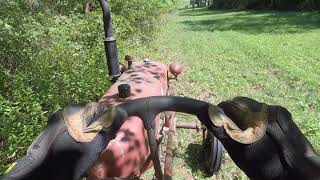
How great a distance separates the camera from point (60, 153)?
5.20 ft

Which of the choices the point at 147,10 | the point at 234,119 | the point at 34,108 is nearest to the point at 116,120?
the point at 234,119

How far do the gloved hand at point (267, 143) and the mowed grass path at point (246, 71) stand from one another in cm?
345

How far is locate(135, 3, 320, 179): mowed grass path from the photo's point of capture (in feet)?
20.0

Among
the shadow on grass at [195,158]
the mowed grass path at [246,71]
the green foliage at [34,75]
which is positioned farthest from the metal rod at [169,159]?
the green foliage at [34,75]

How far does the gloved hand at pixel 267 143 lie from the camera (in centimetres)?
152

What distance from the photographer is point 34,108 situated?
4676 mm

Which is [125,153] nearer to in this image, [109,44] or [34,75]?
[109,44]

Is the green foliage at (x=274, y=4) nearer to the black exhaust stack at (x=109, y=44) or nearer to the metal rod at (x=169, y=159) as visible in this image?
the black exhaust stack at (x=109, y=44)

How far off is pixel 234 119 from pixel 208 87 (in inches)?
289

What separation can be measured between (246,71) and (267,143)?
9.04m

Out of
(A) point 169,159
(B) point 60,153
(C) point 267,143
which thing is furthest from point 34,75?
(C) point 267,143

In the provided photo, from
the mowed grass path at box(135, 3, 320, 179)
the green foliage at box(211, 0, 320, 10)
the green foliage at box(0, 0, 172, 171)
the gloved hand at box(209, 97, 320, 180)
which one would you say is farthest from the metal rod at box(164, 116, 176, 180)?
the green foliage at box(211, 0, 320, 10)

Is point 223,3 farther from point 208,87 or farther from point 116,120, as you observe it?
point 116,120

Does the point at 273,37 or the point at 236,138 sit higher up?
the point at 236,138
